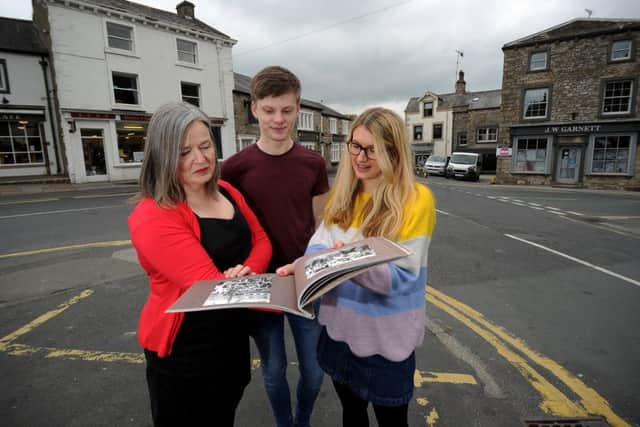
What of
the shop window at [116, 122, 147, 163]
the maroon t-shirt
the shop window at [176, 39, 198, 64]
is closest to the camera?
the maroon t-shirt

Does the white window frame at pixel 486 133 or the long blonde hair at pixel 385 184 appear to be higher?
the white window frame at pixel 486 133

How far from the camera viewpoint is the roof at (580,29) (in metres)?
18.9

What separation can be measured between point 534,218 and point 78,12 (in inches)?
849

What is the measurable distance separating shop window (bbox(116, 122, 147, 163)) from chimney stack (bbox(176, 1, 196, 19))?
28.9 ft

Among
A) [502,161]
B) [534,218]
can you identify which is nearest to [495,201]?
[534,218]

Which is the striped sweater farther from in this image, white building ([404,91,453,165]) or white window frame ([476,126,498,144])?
white building ([404,91,453,165])

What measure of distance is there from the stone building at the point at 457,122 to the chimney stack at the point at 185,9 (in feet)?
71.3

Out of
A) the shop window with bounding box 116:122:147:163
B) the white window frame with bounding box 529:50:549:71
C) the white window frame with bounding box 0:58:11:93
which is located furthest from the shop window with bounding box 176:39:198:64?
the white window frame with bounding box 529:50:549:71

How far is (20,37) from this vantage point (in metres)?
16.4

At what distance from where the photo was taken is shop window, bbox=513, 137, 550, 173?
2205 cm

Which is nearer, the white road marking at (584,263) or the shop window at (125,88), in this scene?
the white road marking at (584,263)

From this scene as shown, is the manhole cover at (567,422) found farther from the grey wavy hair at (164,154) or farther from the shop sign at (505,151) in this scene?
the shop sign at (505,151)

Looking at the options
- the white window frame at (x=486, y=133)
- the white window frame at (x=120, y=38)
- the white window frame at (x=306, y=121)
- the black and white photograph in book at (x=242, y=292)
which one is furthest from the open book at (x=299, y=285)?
the white window frame at (x=486, y=133)

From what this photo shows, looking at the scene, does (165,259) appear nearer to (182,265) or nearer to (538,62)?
(182,265)
